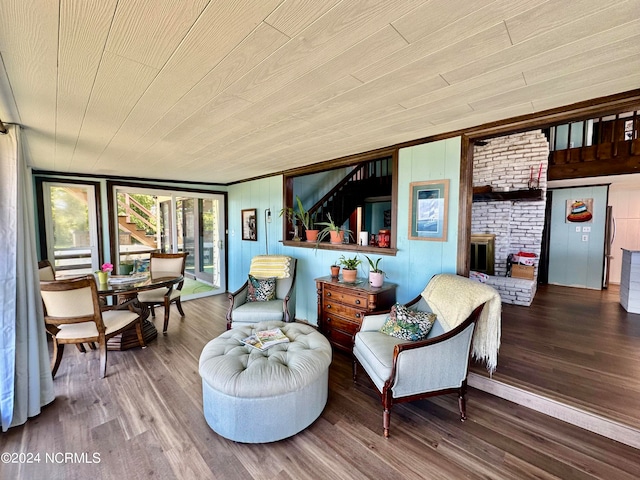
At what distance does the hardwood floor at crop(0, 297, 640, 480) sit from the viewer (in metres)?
1.63

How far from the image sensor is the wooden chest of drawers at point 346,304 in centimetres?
283

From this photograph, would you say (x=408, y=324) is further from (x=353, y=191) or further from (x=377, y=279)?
(x=353, y=191)

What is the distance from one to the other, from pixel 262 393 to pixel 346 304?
1.42m

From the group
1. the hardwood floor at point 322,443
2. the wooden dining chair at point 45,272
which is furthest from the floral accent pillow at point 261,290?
the wooden dining chair at point 45,272

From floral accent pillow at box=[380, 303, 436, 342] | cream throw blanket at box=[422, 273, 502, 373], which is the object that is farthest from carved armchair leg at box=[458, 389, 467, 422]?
floral accent pillow at box=[380, 303, 436, 342]

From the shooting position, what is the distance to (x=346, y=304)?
3.02 m

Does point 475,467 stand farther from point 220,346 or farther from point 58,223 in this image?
point 58,223

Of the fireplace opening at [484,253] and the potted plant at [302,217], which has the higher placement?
the potted plant at [302,217]

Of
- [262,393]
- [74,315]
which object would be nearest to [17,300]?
[74,315]

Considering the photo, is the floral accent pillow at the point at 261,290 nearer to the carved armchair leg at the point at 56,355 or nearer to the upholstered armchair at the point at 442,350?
the upholstered armchair at the point at 442,350

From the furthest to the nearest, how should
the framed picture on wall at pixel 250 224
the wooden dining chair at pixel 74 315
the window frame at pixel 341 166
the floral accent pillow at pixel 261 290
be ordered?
the framed picture on wall at pixel 250 224, the floral accent pillow at pixel 261 290, the window frame at pixel 341 166, the wooden dining chair at pixel 74 315

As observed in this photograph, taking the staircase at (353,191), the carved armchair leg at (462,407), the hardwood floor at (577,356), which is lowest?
the carved armchair leg at (462,407)

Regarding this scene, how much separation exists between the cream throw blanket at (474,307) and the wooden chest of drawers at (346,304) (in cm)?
65

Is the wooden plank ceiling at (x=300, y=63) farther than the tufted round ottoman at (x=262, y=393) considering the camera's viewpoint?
No
